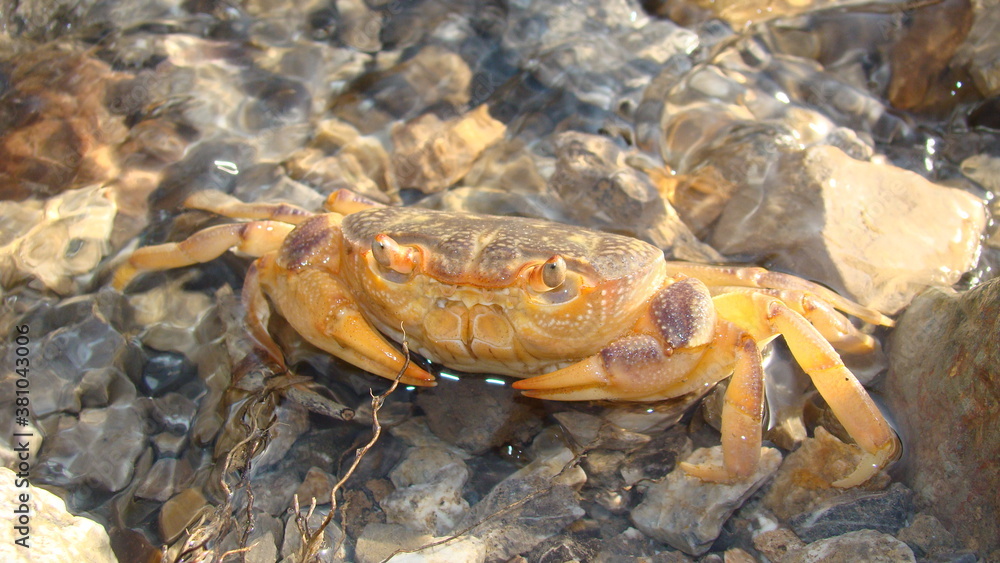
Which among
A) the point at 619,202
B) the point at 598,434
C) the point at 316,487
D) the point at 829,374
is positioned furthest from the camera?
the point at 619,202

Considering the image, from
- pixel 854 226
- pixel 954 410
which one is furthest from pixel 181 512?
pixel 854 226

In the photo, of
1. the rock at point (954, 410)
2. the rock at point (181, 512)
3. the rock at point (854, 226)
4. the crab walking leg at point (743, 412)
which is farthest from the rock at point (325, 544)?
the rock at point (854, 226)

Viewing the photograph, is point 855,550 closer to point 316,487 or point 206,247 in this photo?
point 316,487

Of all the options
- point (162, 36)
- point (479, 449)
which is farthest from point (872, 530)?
point (162, 36)

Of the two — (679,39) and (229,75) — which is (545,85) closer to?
(679,39)

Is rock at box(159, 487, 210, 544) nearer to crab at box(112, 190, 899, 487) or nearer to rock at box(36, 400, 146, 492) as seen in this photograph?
rock at box(36, 400, 146, 492)
